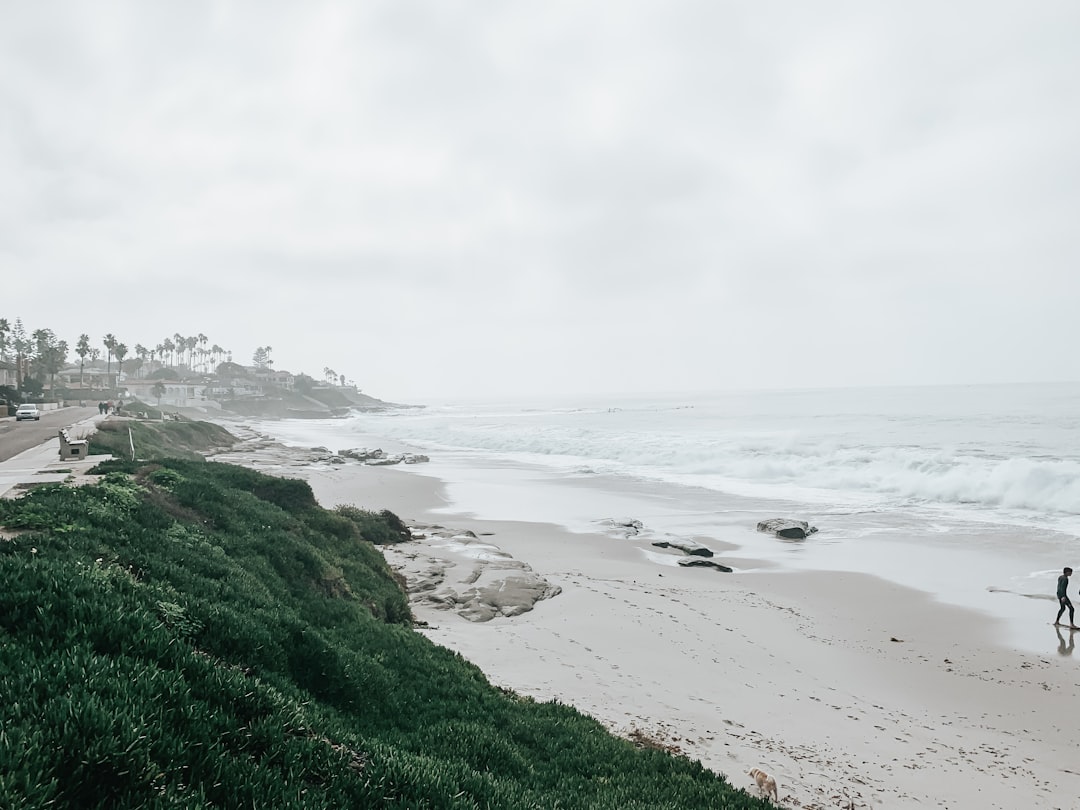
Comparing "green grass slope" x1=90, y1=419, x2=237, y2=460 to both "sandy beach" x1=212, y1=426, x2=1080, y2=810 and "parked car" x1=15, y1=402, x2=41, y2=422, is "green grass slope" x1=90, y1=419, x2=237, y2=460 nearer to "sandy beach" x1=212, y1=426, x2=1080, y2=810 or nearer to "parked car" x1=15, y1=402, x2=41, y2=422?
"parked car" x1=15, y1=402, x2=41, y2=422

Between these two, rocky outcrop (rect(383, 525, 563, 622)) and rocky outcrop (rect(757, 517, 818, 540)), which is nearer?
rocky outcrop (rect(383, 525, 563, 622))

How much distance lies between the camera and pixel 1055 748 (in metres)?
8.76

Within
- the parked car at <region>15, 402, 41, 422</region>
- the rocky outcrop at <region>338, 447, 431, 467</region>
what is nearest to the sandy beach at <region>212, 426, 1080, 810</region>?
the rocky outcrop at <region>338, 447, 431, 467</region>

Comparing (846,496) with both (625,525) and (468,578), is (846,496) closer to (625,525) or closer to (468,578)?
(625,525)

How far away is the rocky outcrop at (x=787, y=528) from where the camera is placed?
2289 cm

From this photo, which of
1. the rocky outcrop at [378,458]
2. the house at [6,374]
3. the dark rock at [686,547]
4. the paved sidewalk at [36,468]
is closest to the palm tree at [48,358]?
the house at [6,374]

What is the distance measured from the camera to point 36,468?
18.0 metres

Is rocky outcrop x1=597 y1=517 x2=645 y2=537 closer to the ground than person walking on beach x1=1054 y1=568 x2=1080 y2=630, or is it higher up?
closer to the ground

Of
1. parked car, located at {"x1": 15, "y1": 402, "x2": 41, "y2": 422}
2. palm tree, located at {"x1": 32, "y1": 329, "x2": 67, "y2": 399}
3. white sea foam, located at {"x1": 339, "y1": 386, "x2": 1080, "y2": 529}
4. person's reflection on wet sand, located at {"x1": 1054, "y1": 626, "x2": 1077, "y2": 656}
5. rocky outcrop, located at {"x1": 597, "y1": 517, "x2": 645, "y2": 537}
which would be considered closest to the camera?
person's reflection on wet sand, located at {"x1": 1054, "y1": 626, "x2": 1077, "y2": 656}

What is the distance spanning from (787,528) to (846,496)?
11.9 meters

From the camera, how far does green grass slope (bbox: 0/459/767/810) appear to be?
3.57 meters

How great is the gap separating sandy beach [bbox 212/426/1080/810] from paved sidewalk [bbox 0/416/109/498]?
363 inches

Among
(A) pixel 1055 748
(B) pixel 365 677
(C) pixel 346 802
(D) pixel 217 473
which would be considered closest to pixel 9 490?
(D) pixel 217 473

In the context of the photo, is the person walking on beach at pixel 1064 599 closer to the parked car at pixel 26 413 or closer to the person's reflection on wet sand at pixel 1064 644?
the person's reflection on wet sand at pixel 1064 644
